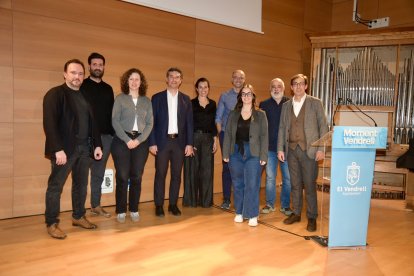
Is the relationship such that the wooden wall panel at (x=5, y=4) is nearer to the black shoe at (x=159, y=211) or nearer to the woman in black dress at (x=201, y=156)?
A: the woman in black dress at (x=201, y=156)

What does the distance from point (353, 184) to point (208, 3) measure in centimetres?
324

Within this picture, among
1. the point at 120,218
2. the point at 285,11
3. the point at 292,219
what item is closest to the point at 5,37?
the point at 120,218

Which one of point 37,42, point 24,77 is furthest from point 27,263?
point 37,42

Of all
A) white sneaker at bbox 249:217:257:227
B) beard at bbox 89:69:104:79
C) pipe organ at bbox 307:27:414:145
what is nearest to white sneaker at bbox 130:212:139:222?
white sneaker at bbox 249:217:257:227

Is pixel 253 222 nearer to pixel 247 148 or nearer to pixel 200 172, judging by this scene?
pixel 247 148

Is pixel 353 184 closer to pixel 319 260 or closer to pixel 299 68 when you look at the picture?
pixel 319 260

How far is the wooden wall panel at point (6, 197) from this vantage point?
3812mm

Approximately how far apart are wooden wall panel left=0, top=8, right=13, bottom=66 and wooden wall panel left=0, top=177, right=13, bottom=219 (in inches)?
47.9

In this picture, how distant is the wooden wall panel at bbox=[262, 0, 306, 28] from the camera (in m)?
6.06

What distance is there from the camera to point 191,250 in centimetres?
317

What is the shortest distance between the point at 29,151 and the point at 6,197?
1.73 ft

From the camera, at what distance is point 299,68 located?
6.64 metres

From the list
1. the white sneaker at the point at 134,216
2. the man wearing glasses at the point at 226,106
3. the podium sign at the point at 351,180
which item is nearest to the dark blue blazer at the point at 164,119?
the man wearing glasses at the point at 226,106

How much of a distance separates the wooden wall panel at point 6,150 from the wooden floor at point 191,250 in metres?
0.52
